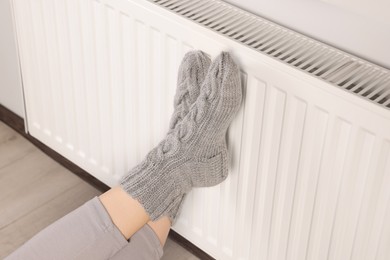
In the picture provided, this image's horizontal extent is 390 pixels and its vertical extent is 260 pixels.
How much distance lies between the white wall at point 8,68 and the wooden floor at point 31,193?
0.11 metres

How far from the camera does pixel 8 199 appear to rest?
1841 mm

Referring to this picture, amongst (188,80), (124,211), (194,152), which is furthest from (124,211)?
(188,80)

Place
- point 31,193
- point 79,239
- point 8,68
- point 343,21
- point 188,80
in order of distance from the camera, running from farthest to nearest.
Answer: point 8,68
point 31,193
point 79,239
point 188,80
point 343,21

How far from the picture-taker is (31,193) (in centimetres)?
186

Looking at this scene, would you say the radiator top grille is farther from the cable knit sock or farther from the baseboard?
the baseboard

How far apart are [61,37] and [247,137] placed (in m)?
0.55

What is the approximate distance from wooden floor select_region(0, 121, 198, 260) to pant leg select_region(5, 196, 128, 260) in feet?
0.88

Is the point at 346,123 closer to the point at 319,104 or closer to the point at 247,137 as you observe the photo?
the point at 319,104

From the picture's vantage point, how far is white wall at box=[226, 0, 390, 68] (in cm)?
113

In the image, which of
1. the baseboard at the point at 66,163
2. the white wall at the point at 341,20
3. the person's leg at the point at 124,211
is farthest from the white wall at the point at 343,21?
the baseboard at the point at 66,163

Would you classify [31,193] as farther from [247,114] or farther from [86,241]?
[247,114]

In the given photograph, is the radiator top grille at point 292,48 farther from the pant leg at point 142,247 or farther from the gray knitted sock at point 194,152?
the pant leg at point 142,247

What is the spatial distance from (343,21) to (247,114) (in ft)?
0.78

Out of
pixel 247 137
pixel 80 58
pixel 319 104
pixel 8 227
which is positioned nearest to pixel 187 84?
pixel 247 137
